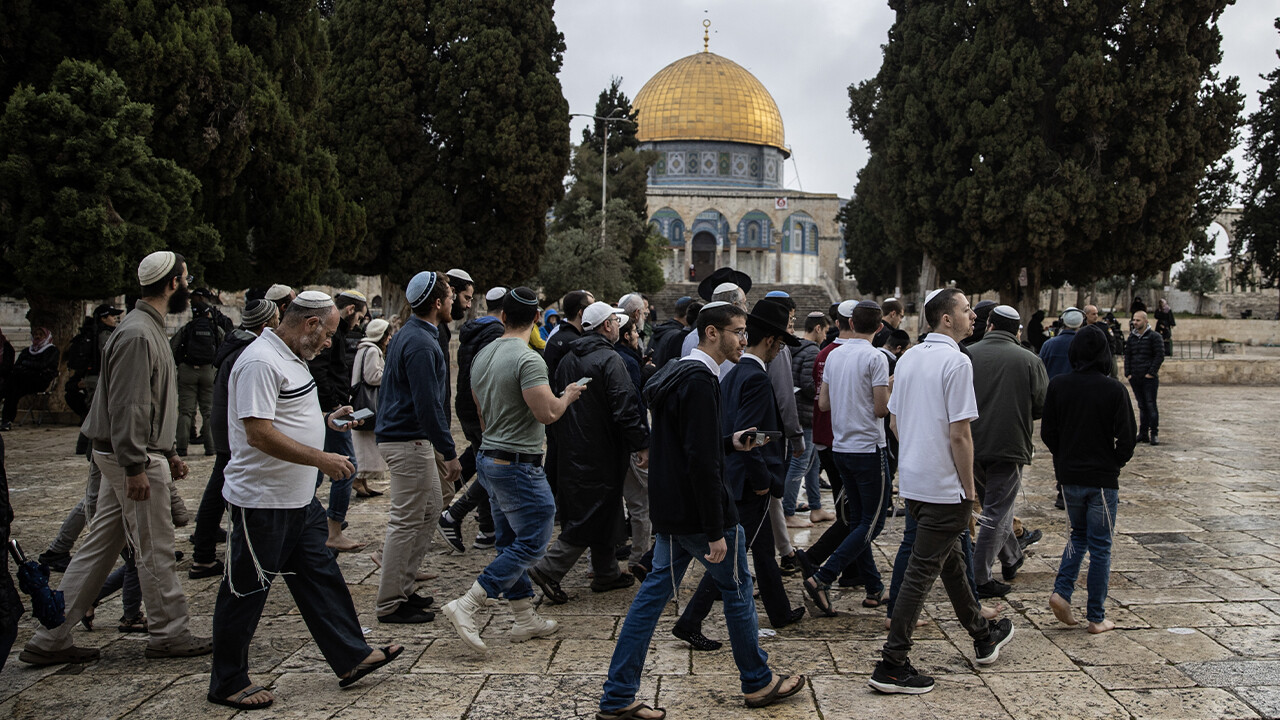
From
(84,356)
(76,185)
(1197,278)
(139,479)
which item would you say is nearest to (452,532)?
(139,479)

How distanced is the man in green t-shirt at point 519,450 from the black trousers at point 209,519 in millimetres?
1736

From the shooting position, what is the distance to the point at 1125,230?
77.0 ft

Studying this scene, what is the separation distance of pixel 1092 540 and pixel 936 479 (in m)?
1.25

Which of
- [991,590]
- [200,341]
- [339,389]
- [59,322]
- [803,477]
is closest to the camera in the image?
[991,590]

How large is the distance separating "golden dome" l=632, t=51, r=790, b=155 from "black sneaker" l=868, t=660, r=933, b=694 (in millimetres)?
55953

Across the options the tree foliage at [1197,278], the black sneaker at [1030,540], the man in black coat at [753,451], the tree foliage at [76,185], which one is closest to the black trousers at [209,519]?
the man in black coat at [753,451]

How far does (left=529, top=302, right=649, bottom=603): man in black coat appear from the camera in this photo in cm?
523

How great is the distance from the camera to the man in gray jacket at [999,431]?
526cm

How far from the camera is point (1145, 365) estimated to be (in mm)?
11266

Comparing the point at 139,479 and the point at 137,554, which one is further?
the point at 137,554

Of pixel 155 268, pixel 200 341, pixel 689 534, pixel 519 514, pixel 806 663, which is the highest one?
pixel 155 268

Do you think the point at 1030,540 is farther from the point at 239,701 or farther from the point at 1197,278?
the point at 1197,278

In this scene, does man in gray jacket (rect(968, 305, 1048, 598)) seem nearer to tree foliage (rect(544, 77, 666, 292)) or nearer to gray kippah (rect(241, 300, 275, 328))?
gray kippah (rect(241, 300, 275, 328))

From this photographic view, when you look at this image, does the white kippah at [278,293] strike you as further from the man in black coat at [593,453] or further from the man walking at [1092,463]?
the man walking at [1092,463]
